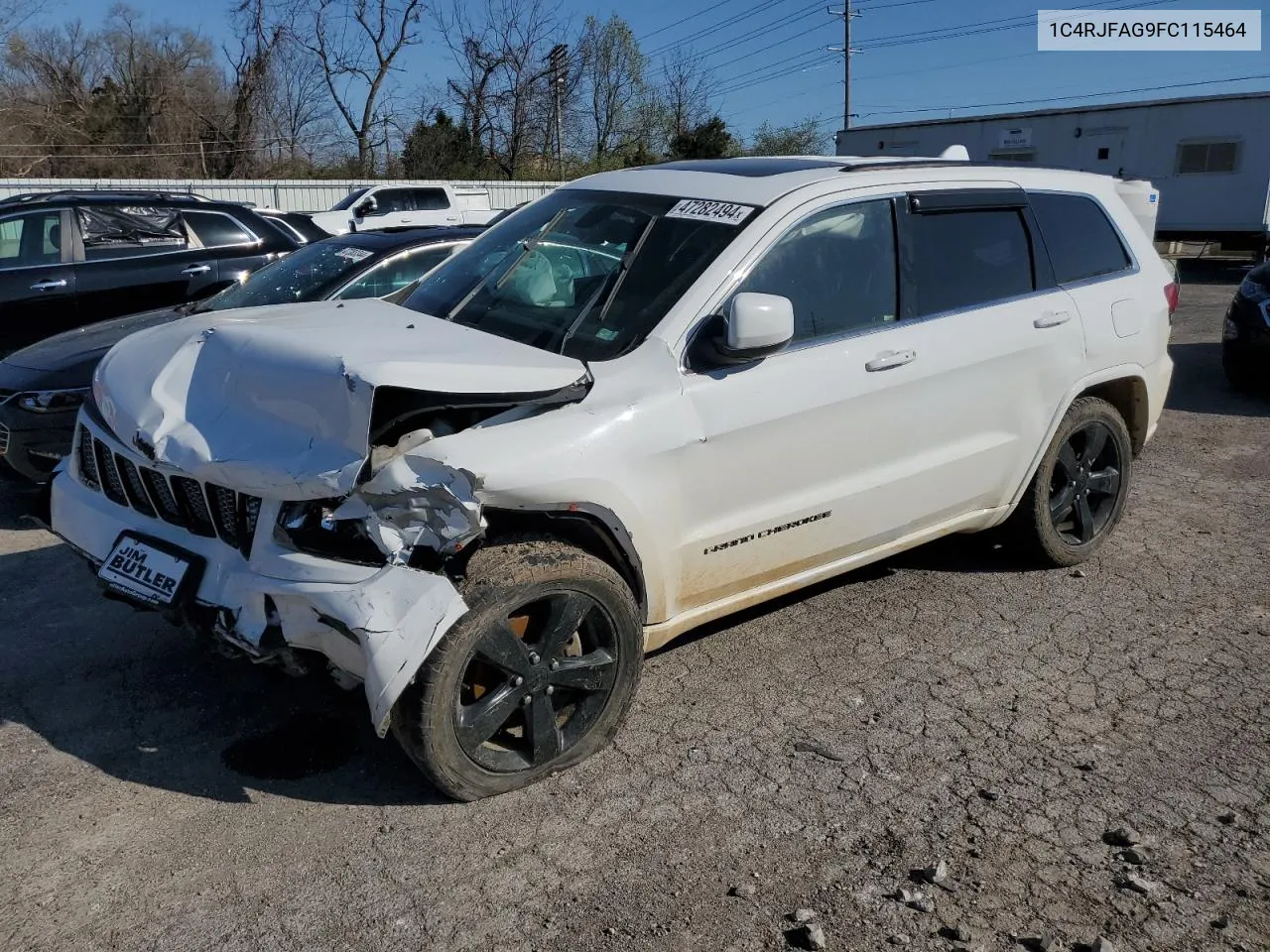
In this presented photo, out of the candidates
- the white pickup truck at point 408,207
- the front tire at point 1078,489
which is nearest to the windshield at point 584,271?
the front tire at point 1078,489

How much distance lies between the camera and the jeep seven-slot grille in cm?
324

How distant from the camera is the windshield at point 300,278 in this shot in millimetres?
6312

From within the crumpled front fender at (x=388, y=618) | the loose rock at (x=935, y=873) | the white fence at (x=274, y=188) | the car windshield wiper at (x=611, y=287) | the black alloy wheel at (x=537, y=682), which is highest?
the white fence at (x=274, y=188)

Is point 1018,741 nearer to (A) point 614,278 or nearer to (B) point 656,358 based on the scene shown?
(B) point 656,358

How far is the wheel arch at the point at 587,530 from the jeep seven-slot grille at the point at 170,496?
74 centimetres

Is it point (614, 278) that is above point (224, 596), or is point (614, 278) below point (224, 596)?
above

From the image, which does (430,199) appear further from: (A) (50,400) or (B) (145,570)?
(B) (145,570)

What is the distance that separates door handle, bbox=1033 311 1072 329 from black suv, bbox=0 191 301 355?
586 cm

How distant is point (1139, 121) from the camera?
22922mm

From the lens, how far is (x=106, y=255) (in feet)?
27.6

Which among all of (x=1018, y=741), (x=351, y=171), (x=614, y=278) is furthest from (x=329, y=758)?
(x=351, y=171)

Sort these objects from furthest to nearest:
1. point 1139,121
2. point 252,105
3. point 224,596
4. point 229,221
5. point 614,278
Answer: point 252,105
point 1139,121
point 229,221
point 614,278
point 224,596

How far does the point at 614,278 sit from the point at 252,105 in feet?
124

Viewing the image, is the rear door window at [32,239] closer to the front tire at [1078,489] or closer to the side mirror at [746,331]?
the side mirror at [746,331]
